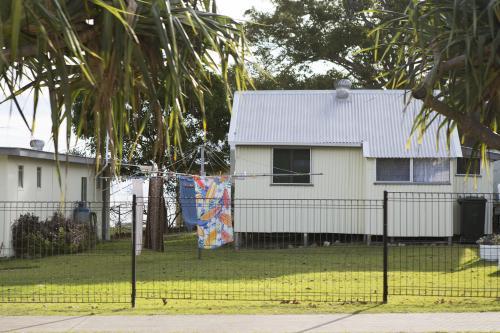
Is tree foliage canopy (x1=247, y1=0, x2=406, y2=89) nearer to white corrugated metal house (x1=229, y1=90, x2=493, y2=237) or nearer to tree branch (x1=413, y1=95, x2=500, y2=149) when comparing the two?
white corrugated metal house (x1=229, y1=90, x2=493, y2=237)

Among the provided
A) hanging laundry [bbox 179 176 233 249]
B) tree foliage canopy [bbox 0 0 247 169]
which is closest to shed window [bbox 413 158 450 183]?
hanging laundry [bbox 179 176 233 249]

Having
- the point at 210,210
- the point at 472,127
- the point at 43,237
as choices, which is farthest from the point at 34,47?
the point at 43,237

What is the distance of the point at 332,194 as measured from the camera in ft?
85.1

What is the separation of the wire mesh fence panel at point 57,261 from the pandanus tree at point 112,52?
6663 millimetres

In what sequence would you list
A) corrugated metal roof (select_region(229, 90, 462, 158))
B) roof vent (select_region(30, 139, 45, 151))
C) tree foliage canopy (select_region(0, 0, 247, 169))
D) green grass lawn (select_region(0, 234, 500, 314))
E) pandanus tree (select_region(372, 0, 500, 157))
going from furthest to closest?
1. roof vent (select_region(30, 139, 45, 151))
2. corrugated metal roof (select_region(229, 90, 462, 158))
3. green grass lawn (select_region(0, 234, 500, 314))
4. pandanus tree (select_region(372, 0, 500, 157))
5. tree foliage canopy (select_region(0, 0, 247, 169))

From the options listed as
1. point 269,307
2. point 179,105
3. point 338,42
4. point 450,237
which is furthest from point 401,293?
point 338,42

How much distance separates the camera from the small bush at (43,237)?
880 inches

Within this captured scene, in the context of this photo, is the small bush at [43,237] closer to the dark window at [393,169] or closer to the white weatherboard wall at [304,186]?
the white weatherboard wall at [304,186]

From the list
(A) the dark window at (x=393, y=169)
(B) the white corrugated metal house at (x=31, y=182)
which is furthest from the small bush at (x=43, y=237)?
(A) the dark window at (x=393, y=169)

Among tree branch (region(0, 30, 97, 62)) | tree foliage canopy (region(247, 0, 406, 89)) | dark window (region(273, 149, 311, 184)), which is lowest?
dark window (region(273, 149, 311, 184))

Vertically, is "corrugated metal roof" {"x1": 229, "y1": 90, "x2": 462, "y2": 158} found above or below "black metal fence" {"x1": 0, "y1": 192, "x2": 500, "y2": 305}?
above

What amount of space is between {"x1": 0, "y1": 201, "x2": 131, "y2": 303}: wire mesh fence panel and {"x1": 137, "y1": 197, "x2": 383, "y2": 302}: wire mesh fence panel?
75cm

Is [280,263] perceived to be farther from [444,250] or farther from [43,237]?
[43,237]

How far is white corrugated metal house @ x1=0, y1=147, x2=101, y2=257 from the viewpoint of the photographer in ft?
73.4
